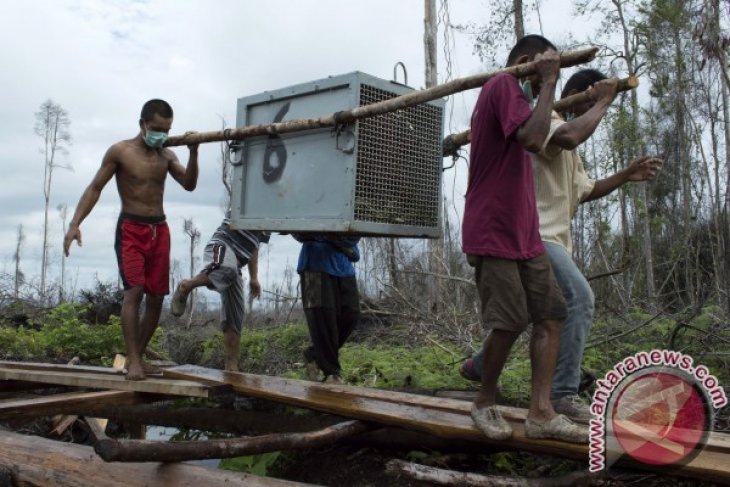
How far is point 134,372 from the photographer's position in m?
4.68

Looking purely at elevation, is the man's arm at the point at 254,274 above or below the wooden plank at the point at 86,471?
above

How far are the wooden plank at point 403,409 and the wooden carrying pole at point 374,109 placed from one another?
1.68 meters

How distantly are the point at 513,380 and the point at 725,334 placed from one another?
5.52ft

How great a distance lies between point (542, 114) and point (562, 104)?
2.40ft

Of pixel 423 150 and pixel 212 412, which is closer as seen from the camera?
pixel 423 150

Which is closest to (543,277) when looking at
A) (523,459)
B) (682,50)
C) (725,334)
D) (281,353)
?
(523,459)

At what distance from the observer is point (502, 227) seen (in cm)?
297

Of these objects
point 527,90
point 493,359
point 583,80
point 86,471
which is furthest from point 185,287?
point 583,80

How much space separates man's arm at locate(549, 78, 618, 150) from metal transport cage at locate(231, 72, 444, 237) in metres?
1.26

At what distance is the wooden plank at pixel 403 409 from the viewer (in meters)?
2.70

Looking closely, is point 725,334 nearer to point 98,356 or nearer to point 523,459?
point 523,459

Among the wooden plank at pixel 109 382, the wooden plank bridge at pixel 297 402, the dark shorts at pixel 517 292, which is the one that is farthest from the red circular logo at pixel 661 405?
the wooden plank at pixel 109 382

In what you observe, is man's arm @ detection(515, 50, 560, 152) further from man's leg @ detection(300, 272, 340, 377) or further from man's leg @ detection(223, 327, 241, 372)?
man's leg @ detection(223, 327, 241, 372)

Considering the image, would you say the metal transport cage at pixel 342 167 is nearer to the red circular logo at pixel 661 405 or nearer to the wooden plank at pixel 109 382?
the wooden plank at pixel 109 382
